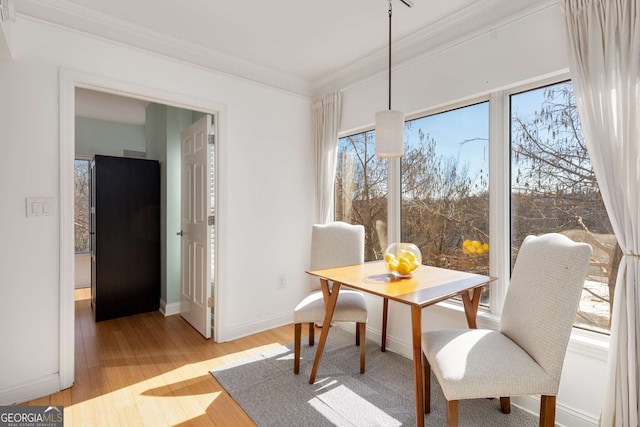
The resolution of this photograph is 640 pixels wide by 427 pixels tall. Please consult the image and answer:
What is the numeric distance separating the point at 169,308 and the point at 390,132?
10.4 feet

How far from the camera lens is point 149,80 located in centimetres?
251

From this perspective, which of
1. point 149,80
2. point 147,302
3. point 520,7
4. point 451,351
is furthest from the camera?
point 147,302

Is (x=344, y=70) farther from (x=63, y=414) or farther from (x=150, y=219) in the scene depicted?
(x=63, y=414)

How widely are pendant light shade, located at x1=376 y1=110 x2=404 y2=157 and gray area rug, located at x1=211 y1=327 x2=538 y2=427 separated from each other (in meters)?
1.53

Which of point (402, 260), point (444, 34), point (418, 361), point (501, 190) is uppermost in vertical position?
point (444, 34)

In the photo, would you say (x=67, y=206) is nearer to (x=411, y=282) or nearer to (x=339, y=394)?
(x=339, y=394)

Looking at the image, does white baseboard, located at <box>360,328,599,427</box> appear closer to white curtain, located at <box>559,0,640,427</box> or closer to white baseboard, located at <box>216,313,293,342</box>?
white curtain, located at <box>559,0,640,427</box>

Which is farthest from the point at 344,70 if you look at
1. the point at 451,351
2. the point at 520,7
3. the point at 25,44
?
the point at 451,351

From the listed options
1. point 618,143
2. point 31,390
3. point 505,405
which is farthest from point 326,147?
point 31,390

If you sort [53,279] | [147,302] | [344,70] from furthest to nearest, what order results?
[147,302], [344,70], [53,279]

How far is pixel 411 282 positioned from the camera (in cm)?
195

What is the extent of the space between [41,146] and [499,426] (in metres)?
3.21

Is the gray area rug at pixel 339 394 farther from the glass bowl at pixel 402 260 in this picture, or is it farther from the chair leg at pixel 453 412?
the glass bowl at pixel 402 260

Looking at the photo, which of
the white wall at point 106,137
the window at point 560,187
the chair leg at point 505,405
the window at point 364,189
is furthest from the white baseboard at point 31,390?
the white wall at point 106,137
